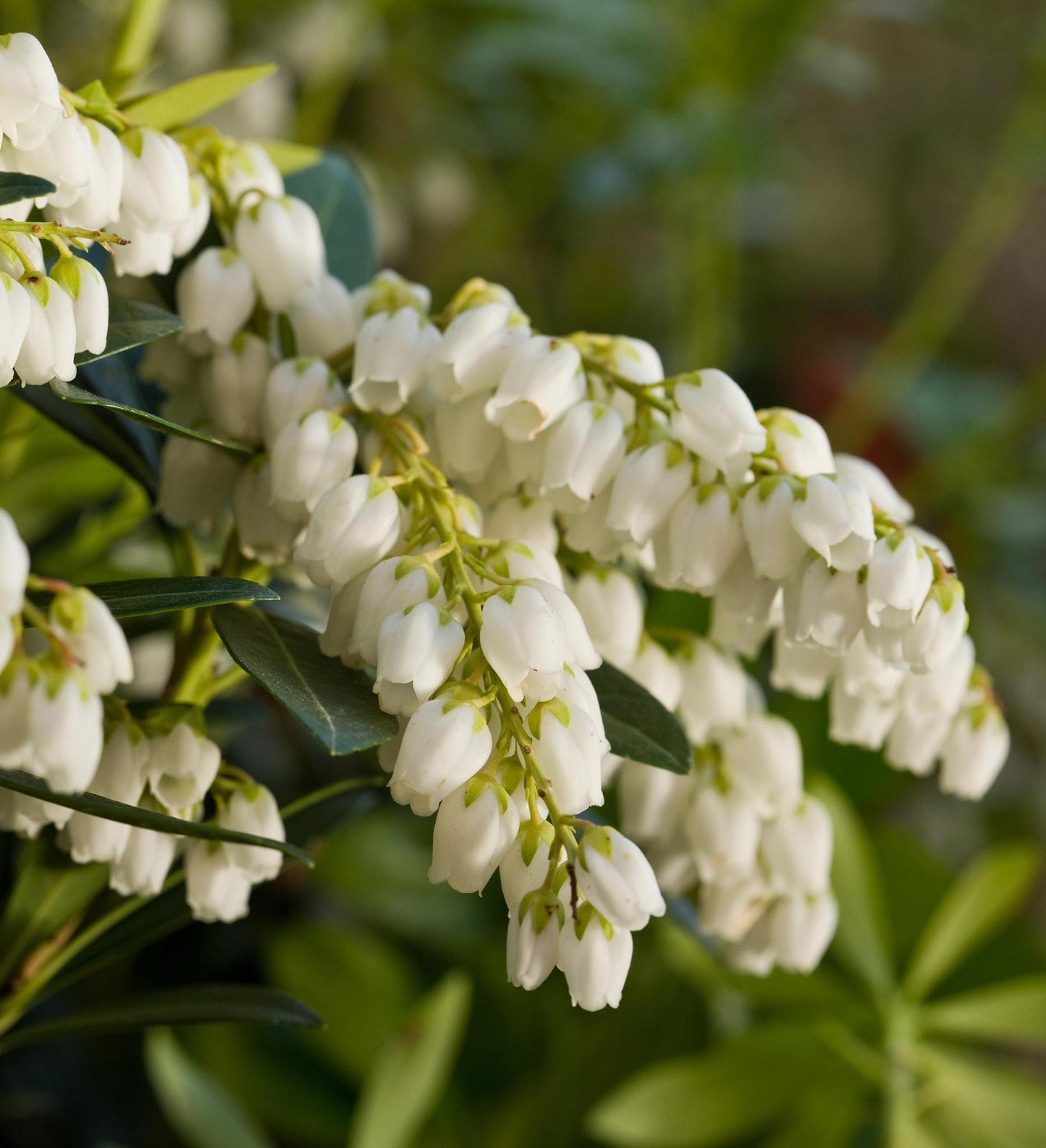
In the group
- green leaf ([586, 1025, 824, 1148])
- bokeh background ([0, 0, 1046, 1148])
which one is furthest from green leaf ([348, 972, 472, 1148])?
green leaf ([586, 1025, 824, 1148])

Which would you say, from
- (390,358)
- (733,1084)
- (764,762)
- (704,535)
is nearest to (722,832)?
(764,762)

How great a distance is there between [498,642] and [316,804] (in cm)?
23

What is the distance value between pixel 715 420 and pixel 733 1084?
0.56 metres

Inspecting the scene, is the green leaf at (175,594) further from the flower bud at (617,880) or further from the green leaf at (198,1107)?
the green leaf at (198,1107)

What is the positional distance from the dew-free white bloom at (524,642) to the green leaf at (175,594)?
0.23 feet

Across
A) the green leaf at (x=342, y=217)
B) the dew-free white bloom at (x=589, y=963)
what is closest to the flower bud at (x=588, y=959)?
the dew-free white bloom at (x=589, y=963)

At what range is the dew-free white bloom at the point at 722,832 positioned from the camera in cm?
54

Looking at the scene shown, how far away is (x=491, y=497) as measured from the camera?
1.68ft

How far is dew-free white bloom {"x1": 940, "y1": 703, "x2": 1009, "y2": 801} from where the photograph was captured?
0.54m

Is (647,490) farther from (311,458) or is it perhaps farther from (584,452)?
(311,458)

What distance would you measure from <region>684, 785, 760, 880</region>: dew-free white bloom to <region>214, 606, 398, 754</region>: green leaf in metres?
0.19

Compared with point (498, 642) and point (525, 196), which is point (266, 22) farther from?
point (498, 642)

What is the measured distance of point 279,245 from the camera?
48 cm

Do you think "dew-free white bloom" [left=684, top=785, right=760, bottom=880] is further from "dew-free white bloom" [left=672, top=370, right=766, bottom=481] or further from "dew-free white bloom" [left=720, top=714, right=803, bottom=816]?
"dew-free white bloom" [left=672, top=370, right=766, bottom=481]
